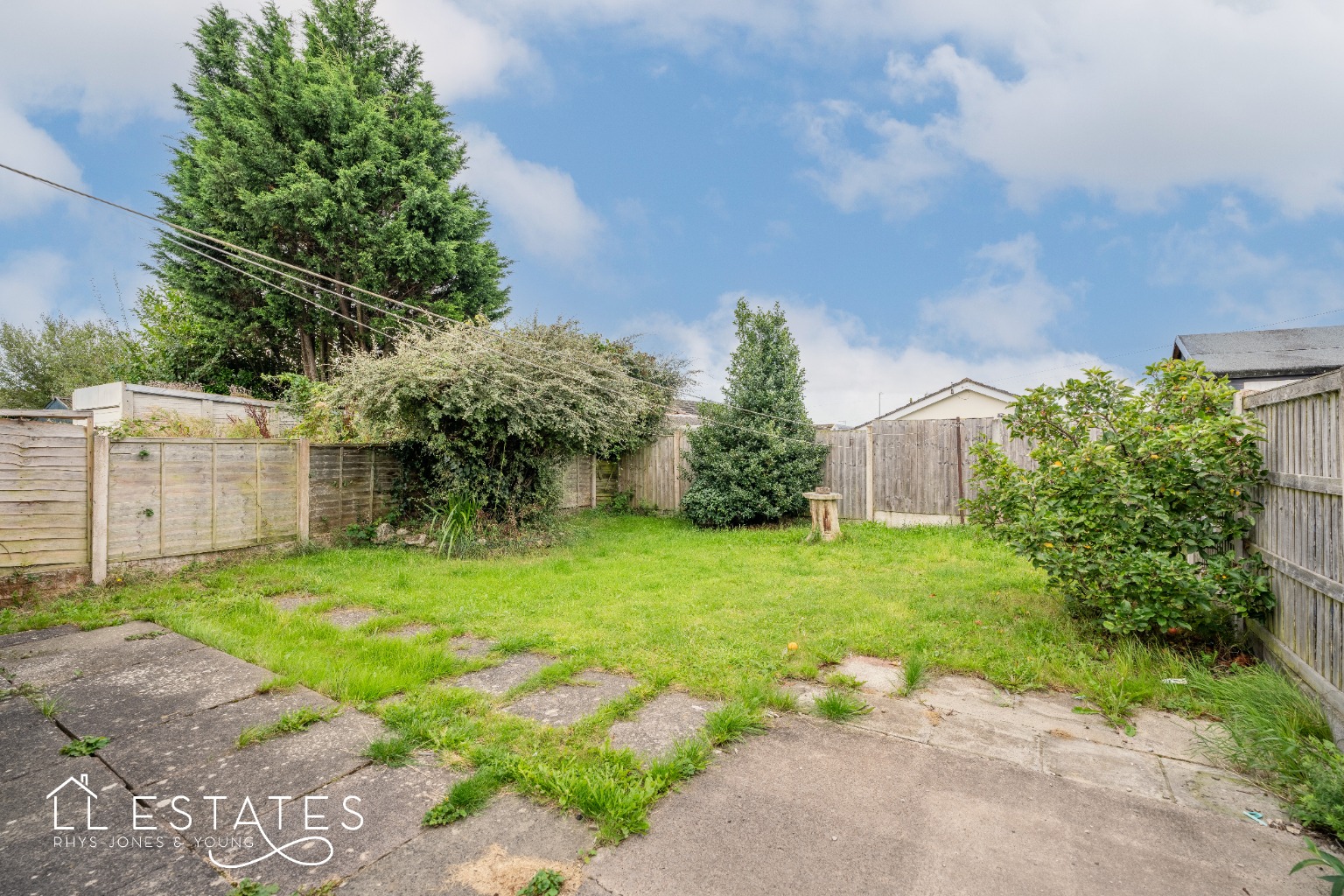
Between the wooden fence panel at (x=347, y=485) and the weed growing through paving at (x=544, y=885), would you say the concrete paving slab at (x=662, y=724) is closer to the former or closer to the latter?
the weed growing through paving at (x=544, y=885)

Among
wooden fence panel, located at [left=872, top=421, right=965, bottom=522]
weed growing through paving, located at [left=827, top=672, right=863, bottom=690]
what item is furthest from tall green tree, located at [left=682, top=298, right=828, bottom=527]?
weed growing through paving, located at [left=827, top=672, right=863, bottom=690]

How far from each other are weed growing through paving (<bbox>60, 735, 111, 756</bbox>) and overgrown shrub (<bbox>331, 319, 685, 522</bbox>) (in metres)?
4.45

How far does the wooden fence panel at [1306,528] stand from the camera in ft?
8.14

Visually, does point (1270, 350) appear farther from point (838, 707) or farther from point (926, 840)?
point (926, 840)

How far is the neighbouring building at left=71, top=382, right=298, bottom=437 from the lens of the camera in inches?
414

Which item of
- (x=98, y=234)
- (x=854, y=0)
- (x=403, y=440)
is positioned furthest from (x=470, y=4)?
(x=98, y=234)

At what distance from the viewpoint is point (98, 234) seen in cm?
1184

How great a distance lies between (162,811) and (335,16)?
61.1 ft

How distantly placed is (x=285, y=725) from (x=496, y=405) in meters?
4.57

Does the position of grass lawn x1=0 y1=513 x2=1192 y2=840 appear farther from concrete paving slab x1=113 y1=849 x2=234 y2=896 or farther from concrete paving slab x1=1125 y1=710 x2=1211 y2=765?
concrete paving slab x1=113 y1=849 x2=234 y2=896

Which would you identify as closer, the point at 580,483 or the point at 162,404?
the point at 162,404

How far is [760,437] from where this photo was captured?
9234mm

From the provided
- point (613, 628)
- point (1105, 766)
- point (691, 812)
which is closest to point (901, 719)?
point (1105, 766)

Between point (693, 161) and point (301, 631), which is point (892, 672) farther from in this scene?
point (693, 161)
